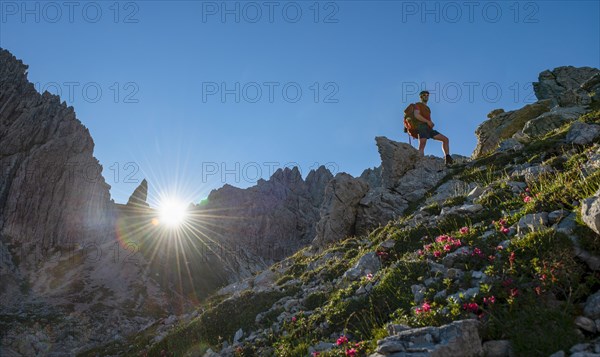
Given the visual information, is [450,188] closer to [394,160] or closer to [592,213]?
[394,160]

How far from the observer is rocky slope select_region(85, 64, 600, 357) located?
6020mm

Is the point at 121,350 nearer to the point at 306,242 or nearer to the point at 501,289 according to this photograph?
the point at 501,289

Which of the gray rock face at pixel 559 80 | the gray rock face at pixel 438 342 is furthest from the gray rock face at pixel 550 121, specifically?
the gray rock face at pixel 559 80

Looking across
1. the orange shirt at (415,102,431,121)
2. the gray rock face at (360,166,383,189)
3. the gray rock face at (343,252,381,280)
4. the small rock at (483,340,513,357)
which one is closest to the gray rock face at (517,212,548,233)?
the small rock at (483,340,513,357)

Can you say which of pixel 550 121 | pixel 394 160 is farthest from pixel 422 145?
pixel 550 121

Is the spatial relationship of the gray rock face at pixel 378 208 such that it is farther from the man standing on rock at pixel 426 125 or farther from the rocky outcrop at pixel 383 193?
the man standing on rock at pixel 426 125

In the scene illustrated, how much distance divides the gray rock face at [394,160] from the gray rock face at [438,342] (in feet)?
70.5

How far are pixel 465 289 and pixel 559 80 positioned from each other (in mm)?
58884

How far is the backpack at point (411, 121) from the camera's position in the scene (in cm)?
2638

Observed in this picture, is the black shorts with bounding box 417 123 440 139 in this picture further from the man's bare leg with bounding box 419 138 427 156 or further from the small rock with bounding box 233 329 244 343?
the small rock with bounding box 233 329 244 343

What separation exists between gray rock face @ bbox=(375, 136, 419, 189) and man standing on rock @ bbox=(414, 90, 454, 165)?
2239mm

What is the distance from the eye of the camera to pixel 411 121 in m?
26.5

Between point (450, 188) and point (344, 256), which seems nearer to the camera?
point (344, 256)

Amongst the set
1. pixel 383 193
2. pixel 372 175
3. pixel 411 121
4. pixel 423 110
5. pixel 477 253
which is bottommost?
pixel 477 253
